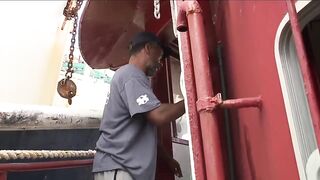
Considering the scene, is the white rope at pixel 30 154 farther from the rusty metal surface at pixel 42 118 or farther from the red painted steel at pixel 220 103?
the red painted steel at pixel 220 103

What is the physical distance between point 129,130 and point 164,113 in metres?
0.20

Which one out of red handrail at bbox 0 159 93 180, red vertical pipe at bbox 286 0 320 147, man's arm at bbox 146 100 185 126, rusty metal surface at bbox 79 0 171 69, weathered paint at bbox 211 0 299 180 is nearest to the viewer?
red vertical pipe at bbox 286 0 320 147

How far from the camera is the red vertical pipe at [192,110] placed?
3.00 ft

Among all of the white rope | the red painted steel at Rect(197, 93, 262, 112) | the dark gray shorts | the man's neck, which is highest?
the man's neck

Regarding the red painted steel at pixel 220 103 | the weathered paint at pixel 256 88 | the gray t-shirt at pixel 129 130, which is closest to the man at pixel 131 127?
the gray t-shirt at pixel 129 130

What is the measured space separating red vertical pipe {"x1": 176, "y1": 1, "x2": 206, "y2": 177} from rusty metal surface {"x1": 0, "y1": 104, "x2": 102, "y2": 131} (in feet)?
3.18

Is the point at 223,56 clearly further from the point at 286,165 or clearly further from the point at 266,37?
the point at 286,165

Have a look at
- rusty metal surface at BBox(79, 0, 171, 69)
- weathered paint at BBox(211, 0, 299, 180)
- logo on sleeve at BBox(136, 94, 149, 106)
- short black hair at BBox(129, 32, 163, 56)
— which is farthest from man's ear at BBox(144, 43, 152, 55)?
weathered paint at BBox(211, 0, 299, 180)

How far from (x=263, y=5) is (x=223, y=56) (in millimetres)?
332

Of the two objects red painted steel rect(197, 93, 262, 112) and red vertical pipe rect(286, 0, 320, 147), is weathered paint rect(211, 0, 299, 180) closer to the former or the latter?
red painted steel rect(197, 93, 262, 112)

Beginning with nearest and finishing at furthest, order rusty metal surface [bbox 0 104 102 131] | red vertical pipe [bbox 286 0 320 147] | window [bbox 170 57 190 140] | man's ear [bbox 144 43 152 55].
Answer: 1. red vertical pipe [bbox 286 0 320 147]
2. rusty metal surface [bbox 0 104 102 131]
3. man's ear [bbox 144 43 152 55]
4. window [bbox 170 57 190 140]

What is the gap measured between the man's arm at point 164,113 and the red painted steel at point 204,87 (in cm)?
44

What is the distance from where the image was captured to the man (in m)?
1.38

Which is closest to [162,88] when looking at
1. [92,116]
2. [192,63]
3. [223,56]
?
[92,116]
